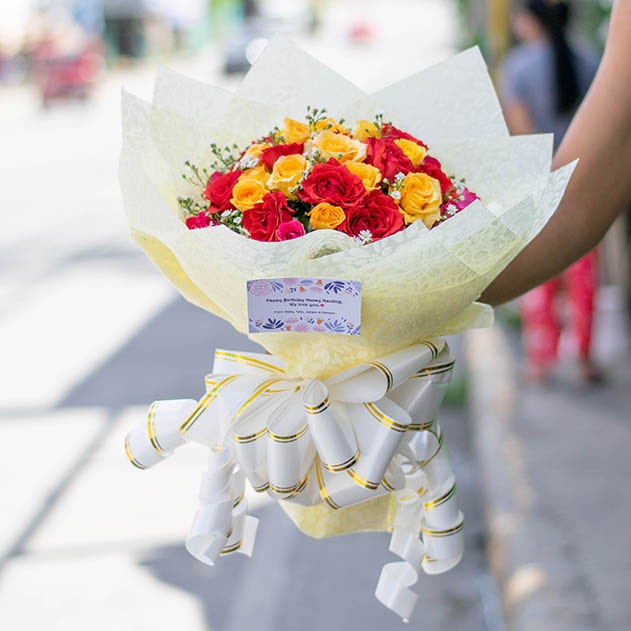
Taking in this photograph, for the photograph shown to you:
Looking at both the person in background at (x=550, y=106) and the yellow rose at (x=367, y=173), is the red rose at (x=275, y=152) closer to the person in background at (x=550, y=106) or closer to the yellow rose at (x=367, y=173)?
the yellow rose at (x=367, y=173)

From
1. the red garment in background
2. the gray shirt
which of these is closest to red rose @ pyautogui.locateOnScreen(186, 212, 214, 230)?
the gray shirt

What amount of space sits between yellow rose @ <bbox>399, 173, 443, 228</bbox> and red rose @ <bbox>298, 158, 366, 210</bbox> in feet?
0.25

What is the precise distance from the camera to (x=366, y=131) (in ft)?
6.40

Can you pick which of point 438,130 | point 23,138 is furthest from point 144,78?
point 438,130

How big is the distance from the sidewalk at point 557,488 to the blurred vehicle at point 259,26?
43.5 ft

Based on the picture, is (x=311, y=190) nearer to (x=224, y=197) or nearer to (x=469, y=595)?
(x=224, y=197)

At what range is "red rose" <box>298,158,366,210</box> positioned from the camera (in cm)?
175

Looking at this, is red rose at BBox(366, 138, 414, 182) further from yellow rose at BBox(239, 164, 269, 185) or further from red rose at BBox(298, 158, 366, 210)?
yellow rose at BBox(239, 164, 269, 185)

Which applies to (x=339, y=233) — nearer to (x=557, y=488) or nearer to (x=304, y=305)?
(x=304, y=305)

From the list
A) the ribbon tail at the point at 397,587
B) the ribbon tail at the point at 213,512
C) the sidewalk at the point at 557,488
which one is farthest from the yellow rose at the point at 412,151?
the sidewalk at the point at 557,488

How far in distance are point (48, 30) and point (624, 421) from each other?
96.9 feet

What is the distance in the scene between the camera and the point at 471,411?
5461 millimetres

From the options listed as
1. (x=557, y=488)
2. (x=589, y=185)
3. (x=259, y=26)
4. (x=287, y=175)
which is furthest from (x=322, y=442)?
(x=259, y=26)

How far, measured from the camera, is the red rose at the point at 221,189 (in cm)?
182
